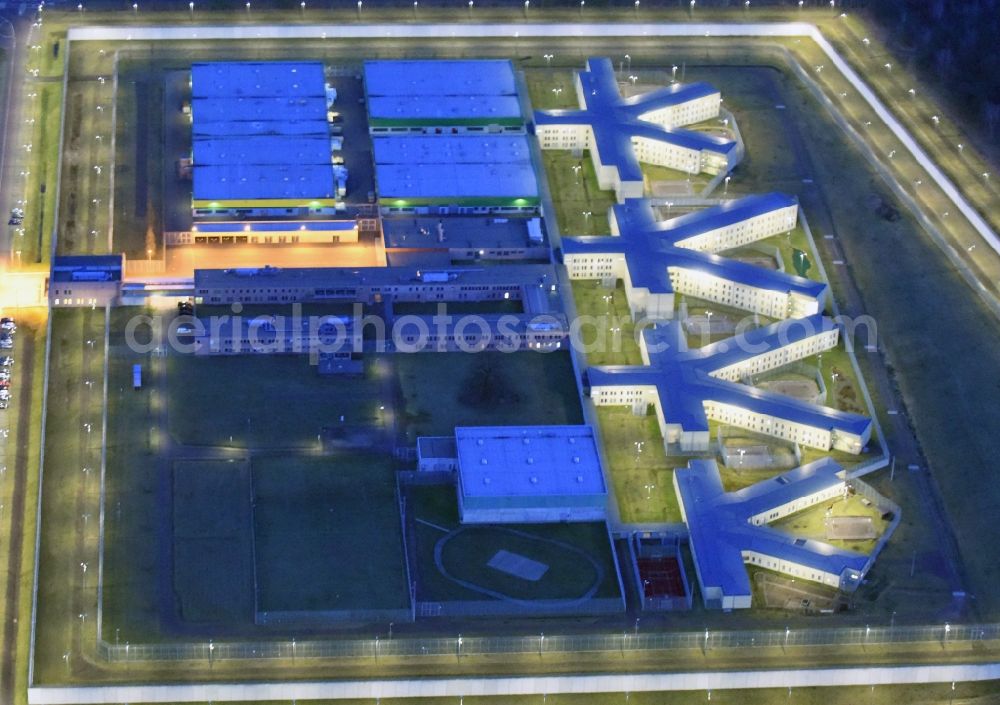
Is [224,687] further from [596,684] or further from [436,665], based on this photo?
[596,684]

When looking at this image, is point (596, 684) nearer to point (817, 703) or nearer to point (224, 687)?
point (817, 703)

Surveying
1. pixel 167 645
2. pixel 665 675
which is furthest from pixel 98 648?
pixel 665 675

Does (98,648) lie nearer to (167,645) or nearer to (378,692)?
(167,645)

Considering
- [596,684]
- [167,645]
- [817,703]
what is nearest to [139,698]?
[167,645]

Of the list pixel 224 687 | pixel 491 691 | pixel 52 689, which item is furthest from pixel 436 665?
pixel 52 689

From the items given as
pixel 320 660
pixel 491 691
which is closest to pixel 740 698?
pixel 491 691

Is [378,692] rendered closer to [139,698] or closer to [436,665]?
[436,665]
